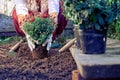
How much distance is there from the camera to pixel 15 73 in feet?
11.4

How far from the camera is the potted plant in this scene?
310 centimetres

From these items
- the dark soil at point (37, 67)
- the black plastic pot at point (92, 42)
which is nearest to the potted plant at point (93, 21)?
A: the black plastic pot at point (92, 42)

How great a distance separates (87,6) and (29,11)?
1.41 metres

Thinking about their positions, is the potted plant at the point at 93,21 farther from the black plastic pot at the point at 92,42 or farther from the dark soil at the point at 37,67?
the dark soil at the point at 37,67

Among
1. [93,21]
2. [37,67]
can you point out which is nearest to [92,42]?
[93,21]

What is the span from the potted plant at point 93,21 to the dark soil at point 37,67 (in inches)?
16.4

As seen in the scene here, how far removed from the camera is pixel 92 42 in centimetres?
312

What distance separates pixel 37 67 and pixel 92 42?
78cm

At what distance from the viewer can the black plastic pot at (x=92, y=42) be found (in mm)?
3113

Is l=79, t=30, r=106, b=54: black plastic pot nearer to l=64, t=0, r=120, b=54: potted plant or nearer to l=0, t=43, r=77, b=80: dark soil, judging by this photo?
l=64, t=0, r=120, b=54: potted plant

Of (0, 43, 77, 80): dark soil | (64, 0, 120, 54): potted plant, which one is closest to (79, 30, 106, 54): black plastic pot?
(64, 0, 120, 54): potted plant

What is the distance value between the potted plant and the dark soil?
1.37 ft

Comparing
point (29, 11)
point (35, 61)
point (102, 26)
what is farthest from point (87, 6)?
point (29, 11)

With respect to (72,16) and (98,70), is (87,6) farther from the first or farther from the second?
(98,70)
